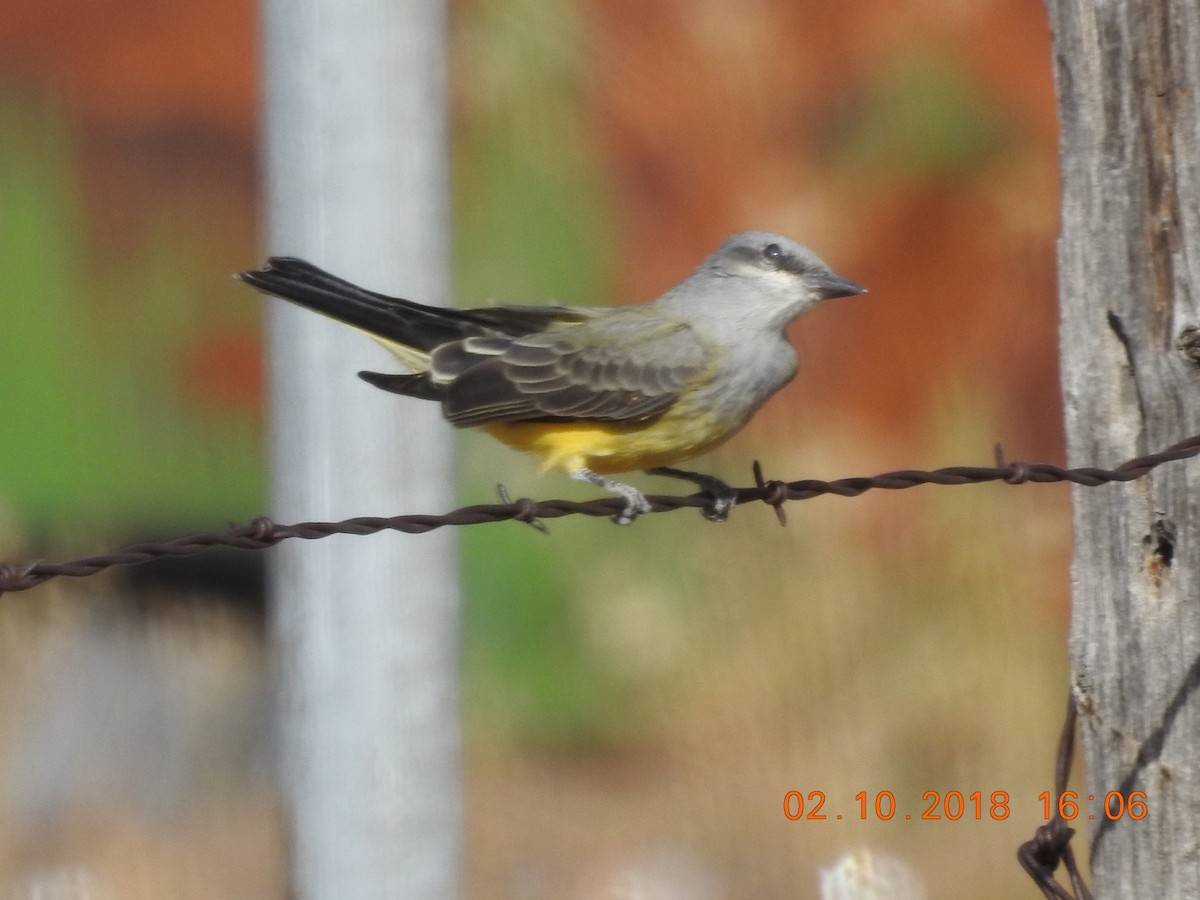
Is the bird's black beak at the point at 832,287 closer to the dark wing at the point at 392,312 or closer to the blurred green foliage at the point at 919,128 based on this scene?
the dark wing at the point at 392,312

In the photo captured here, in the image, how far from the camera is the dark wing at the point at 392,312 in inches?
131

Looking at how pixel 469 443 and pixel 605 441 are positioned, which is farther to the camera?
pixel 469 443

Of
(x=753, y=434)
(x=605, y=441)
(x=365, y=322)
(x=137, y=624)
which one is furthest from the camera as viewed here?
(x=753, y=434)

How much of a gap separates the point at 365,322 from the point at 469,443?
3.80m

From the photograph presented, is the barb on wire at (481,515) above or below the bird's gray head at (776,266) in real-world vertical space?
below

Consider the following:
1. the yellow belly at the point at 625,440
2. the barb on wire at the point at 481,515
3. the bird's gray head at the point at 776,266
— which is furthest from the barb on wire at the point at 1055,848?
the bird's gray head at the point at 776,266

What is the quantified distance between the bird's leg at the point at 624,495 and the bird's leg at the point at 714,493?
0.16m

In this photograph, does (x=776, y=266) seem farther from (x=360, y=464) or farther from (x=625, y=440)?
(x=360, y=464)

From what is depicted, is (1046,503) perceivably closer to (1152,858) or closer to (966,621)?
(966,621)

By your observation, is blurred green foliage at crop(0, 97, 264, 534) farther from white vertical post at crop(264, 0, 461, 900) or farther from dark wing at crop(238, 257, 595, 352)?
white vertical post at crop(264, 0, 461, 900)

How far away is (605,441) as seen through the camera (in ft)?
12.4

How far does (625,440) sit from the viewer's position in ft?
12.4

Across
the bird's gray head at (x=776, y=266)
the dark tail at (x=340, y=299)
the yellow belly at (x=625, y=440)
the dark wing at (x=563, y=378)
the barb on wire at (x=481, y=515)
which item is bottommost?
the barb on wire at (x=481, y=515)

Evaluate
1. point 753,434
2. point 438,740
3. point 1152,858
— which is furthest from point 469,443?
point 1152,858
